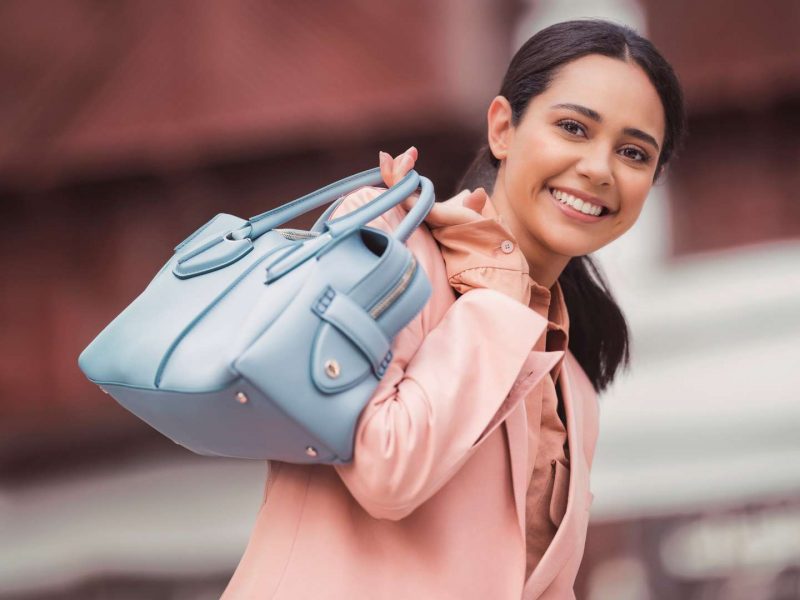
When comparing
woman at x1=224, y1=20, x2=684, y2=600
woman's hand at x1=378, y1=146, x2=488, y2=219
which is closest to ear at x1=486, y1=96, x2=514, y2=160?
woman at x1=224, y1=20, x2=684, y2=600

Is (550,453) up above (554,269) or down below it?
below

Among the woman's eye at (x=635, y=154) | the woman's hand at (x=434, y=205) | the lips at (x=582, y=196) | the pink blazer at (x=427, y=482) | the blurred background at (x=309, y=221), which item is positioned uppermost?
the woman's hand at (x=434, y=205)

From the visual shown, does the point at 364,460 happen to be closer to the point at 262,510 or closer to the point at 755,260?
the point at 262,510

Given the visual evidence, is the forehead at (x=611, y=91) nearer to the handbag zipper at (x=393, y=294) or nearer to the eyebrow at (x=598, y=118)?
the eyebrow at (x=598, y=118)

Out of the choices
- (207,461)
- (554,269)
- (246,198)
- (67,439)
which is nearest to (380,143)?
(246,198)

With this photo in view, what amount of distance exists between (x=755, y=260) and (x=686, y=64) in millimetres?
935

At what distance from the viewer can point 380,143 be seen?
17.8ft

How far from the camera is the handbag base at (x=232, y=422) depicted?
1.75 meters

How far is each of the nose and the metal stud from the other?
2.38 ft

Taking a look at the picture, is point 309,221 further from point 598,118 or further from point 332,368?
point 332,368

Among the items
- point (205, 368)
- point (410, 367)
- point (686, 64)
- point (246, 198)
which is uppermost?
point (205, 368)

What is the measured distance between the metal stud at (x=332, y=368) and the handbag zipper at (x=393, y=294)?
0.10 m

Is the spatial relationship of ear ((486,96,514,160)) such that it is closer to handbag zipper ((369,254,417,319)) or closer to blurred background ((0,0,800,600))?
handbag zipper ((369,254,417,319))

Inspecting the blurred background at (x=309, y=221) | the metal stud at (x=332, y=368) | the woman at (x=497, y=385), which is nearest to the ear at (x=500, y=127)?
the woman at (x=497, y=385)
